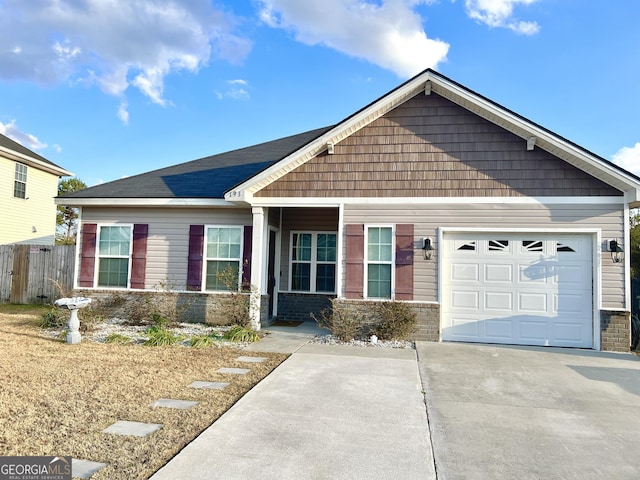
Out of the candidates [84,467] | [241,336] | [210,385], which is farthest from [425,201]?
[84,467]

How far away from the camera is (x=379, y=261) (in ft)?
27.7

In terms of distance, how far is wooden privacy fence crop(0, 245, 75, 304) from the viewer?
40.9 feet

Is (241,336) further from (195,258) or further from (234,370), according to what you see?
(195,258)

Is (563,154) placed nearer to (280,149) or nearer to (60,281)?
(280,149)

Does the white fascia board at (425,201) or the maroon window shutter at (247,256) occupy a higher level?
the white fascia board at (425,201)

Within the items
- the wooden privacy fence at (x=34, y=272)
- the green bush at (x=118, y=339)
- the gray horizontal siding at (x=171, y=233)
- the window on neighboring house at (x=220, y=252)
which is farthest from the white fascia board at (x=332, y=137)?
the wooden privacy fence at (x=34, y=272)

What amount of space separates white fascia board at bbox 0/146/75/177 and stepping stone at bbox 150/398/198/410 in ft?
52.1

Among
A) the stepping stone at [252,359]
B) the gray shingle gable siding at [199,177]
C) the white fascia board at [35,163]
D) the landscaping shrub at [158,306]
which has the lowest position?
the stepping stone at [252,359]

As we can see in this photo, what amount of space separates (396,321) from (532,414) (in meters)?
3.88

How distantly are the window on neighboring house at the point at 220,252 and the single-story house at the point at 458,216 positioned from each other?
6 centimetres

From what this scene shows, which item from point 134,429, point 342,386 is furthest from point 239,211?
point 134,429

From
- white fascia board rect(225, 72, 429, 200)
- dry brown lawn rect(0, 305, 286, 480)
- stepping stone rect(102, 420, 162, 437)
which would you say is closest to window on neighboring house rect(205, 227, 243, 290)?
white fascia board rect(225, 72, 429, 200)

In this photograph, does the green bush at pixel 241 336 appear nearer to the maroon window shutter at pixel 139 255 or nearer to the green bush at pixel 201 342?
the green bush at pixel 201 342

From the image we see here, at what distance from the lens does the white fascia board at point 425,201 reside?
25.4 feet
